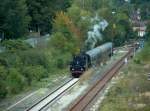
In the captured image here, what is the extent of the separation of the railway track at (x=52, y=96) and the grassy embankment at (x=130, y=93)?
11.9 ft

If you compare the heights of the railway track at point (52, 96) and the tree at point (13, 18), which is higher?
the tree at point (13, 18)

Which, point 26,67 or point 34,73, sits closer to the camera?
point 26,67

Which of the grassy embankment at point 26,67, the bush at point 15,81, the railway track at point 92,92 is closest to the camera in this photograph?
the railway track at point 92,92

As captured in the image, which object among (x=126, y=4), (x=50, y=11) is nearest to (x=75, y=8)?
(x=50, y=11)

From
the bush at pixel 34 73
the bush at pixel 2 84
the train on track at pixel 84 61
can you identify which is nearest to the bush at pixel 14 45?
the bush at pixel 34 73

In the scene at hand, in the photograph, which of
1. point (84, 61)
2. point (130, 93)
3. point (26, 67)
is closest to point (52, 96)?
point (130, 93)

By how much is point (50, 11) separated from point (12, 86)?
30.5m

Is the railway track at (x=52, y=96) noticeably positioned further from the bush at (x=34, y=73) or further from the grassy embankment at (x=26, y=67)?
the bush at (x=34, y=73)

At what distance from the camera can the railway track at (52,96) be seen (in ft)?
96.9

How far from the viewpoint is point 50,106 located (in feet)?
98.1

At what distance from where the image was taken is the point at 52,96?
3388 cm

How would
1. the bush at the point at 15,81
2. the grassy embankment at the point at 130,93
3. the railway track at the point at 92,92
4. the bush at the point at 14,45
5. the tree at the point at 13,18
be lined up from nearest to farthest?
the grassy embankment at the point at 130,93 < the railway track at the point at 92,92 < the bush at the point at 15,81 < the bush at the point at 14,45 < the tree at the point at 13,18

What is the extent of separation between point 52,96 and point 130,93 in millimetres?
5575

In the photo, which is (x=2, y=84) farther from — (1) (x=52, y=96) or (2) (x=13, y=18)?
(2) (x=13, y=18)
